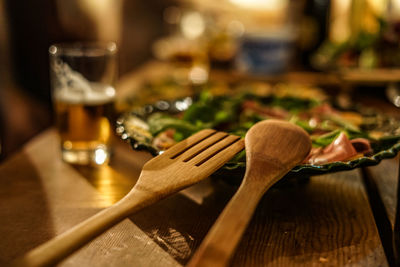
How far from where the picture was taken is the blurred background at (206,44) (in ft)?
5.72

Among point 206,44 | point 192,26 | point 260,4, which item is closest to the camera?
point 206,44

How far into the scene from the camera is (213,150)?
1.89 ft

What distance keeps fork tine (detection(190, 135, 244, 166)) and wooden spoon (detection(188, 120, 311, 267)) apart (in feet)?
0.10

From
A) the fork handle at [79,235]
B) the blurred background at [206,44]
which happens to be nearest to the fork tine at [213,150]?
the fork handle at [79,235]

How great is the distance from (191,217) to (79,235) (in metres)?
0.23

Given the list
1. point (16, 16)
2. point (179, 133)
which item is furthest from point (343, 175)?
point (16, 16)

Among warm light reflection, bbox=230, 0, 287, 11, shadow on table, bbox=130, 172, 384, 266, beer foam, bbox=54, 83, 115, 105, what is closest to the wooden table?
shadow on table, bbox=130, 172, 384, 266

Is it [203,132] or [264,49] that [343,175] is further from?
[264,49]

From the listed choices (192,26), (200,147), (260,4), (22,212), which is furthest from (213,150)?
(260,4)

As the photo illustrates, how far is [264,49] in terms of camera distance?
1.79m

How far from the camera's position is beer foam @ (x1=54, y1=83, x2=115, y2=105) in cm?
81

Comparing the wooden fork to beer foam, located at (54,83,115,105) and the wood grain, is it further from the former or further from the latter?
beer foam, located at (54,83,115,105)

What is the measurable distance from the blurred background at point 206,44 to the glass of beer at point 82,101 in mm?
840

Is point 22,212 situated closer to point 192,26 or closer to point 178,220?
point 178,220
